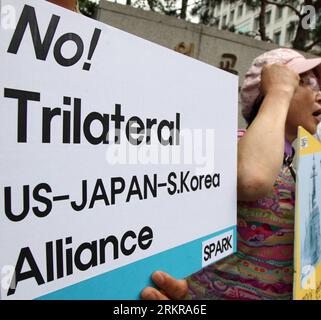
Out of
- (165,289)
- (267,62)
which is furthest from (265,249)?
(267,62)

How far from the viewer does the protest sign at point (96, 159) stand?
483 millimetres

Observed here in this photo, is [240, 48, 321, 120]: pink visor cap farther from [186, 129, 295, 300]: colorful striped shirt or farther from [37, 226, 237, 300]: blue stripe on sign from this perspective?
[37, 226, 237, 300]: blue stripe on sign

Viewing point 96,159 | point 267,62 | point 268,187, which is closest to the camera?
point 96,159

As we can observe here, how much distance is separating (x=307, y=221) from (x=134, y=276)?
1.56ft

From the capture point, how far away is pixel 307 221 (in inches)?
35.5

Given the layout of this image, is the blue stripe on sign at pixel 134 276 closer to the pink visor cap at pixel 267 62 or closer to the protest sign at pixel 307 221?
the protest sign at pixel 307 221

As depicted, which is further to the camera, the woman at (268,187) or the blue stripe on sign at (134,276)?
the woman at (268,187)

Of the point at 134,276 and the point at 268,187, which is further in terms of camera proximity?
the point at 268,187

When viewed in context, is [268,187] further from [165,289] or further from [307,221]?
[165,289]

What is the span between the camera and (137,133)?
63cm

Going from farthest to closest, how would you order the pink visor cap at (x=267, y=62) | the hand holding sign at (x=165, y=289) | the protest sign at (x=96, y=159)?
1. the pink visor cap at (x=267, y=62)
2. the hand holding sign at (x=165, y=289)
3. the protest sign at (x=96, y=159)

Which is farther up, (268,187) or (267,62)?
(267,62)

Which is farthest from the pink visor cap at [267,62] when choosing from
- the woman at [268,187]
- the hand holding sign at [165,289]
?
the hand holding sign at [165,289]

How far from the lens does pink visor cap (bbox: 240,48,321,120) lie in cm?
102
